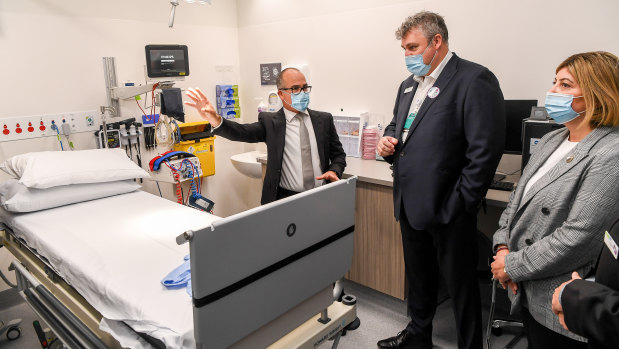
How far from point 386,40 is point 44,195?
2571mm

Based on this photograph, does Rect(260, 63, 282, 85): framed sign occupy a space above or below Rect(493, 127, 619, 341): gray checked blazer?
above

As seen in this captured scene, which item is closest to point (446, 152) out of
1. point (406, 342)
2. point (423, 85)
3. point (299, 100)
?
point (423, 85)

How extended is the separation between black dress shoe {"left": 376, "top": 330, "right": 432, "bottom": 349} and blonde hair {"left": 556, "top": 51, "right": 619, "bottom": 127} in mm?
1471

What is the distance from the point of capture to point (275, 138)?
2.40 m

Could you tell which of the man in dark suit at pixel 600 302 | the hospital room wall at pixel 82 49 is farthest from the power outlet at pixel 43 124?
the man in dark suit at pixel 600 302

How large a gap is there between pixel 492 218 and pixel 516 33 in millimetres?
1195

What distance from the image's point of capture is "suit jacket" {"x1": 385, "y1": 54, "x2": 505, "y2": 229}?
1782mm

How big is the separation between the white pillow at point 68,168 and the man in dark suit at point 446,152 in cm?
185

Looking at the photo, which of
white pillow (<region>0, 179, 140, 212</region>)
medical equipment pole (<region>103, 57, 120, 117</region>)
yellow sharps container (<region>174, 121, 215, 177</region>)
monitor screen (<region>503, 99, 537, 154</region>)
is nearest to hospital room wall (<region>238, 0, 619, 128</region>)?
monitor screen (<region>503, 99, 537, 154</region>)

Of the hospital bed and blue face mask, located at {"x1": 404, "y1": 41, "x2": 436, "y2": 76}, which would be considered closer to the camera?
the hospital bed

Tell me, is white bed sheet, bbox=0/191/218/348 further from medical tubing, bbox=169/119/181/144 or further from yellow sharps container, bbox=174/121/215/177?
yellow sharps container, bbox=174/121/215/177

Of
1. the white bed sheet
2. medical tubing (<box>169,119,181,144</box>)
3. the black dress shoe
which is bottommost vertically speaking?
the black dress shoe

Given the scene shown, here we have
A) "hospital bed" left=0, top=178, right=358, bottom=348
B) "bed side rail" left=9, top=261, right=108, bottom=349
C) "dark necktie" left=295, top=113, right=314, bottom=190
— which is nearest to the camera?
"hospital bed" left=0, top=178, right=358, bottom=348

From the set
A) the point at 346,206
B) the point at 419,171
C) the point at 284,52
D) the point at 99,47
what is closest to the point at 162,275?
the point at 346,206
